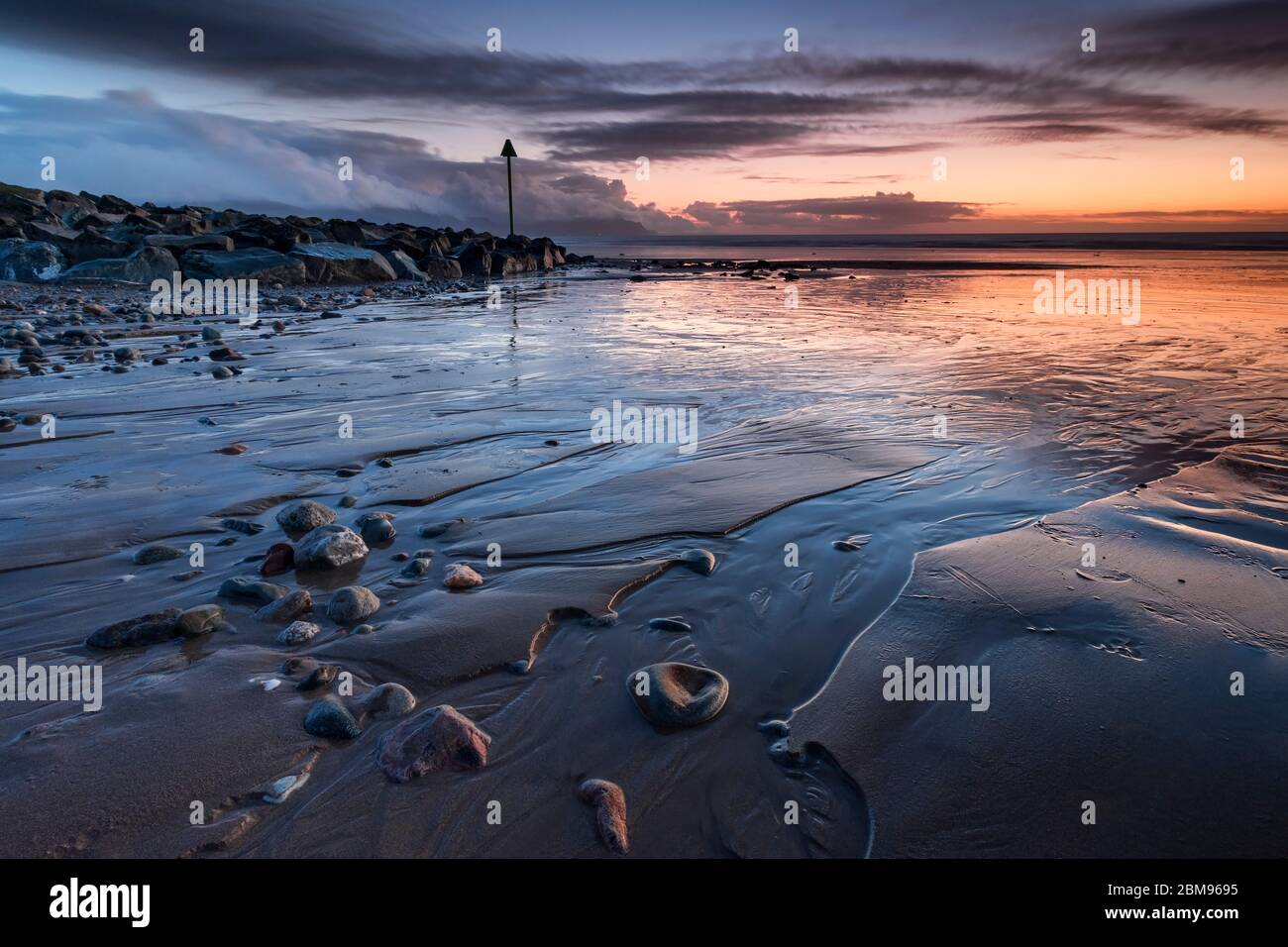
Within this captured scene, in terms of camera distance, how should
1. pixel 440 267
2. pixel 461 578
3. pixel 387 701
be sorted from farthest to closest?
pixel 440 267
pixel 461 578
pixel 387 701

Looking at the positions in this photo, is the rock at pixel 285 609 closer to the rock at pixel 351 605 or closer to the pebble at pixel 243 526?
the rock at pixel 351 605

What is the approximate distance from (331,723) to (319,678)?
0.98 feet

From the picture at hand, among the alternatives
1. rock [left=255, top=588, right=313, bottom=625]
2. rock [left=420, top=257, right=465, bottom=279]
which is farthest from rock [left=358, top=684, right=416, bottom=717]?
rock [left=420, top=257, right=465, bottom=279]

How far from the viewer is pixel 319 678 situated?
95.9 inches

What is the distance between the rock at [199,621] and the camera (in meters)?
2.69

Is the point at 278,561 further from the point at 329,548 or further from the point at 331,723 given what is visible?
the point at 331,723

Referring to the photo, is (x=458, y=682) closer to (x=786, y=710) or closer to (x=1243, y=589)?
(x=786, y=710)

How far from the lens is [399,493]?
14.0 ft

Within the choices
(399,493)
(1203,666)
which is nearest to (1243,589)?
(1203,666)

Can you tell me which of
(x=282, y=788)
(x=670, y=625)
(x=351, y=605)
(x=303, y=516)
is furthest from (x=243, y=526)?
(x=670, y=625)

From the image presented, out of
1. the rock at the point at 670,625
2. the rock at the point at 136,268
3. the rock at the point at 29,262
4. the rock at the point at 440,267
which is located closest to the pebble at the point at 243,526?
the rock at the point at 670,625

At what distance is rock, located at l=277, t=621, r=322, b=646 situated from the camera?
2668 mm

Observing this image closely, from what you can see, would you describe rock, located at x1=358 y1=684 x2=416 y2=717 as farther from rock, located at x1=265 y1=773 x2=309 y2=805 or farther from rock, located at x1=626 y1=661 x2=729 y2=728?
rock, located at x1=626 y1=661 x2=729 y2=728
